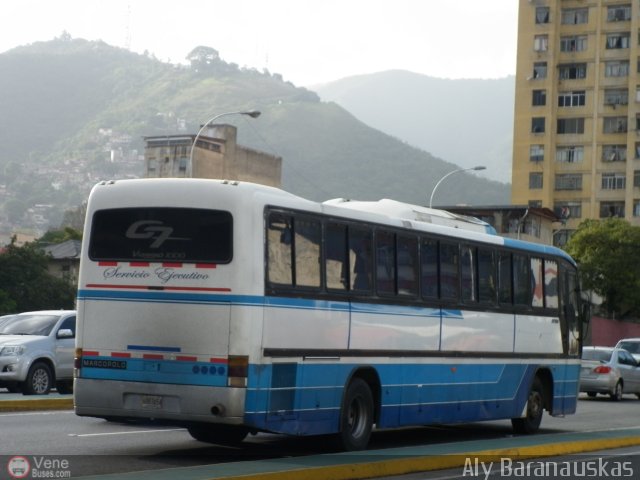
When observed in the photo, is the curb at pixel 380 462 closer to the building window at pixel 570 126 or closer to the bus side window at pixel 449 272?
the bus side window at pixel 449 272

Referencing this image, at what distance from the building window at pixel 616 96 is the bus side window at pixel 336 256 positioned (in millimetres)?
94557

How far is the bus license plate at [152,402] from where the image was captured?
45.0ft

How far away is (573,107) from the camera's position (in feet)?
352

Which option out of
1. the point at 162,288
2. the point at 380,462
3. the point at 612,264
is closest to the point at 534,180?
the point at 612,264

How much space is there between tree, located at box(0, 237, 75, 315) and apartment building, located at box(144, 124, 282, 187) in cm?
2551

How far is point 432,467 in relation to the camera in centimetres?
1452

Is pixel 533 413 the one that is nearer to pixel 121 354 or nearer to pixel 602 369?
pixel 121 354

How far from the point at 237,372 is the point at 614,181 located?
317 feet

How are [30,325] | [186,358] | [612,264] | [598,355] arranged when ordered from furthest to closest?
1. [612,264]
2. [598,355]
3. [30,325]
4. [186,358]

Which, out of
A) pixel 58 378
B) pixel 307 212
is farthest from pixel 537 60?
pixel 307 212

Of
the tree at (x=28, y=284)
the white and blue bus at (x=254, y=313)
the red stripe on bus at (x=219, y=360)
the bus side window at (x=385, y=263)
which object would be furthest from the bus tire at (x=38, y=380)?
the tree at (x=28, y=284)

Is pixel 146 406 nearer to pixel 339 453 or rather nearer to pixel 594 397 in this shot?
pixel 339 453

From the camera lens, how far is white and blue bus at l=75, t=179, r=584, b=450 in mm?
13586

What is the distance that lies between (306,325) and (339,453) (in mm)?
1626
